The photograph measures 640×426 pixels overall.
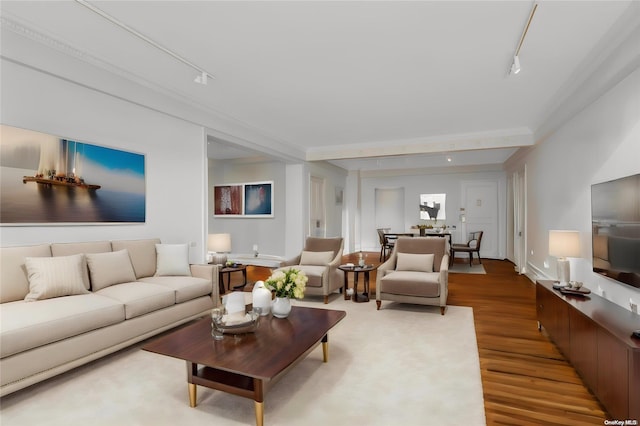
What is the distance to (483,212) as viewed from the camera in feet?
31.7

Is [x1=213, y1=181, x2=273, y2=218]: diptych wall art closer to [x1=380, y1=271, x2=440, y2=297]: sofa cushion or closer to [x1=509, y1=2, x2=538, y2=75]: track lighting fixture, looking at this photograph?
[x1=380, y1=271, x2=440, y2=297]: sofa cushion

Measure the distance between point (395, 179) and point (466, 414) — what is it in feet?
30.2

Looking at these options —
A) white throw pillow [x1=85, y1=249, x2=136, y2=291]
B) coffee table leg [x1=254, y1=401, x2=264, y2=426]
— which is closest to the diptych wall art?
white throw pillow [x1=85, y1=249, x2=136, y2=291]

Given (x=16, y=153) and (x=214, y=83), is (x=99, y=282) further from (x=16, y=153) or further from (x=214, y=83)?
(x=214, y=83)

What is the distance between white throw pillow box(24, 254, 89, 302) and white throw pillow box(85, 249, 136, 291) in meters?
0.19

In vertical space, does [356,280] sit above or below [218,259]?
below

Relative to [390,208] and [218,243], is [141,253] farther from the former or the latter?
[390,208]

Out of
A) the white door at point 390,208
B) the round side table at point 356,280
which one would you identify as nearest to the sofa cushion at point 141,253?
the round side table at point 356,280

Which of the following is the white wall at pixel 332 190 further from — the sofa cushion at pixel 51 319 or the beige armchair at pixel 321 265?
the sofa cushion at pixel 51 319

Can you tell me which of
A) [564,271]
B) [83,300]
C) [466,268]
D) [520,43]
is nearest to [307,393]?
[83,300]

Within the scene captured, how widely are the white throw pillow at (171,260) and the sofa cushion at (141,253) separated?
0.06 metres

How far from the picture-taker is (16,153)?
2.91 meters

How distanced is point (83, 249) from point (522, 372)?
4.11m

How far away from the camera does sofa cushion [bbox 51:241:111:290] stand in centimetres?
309
